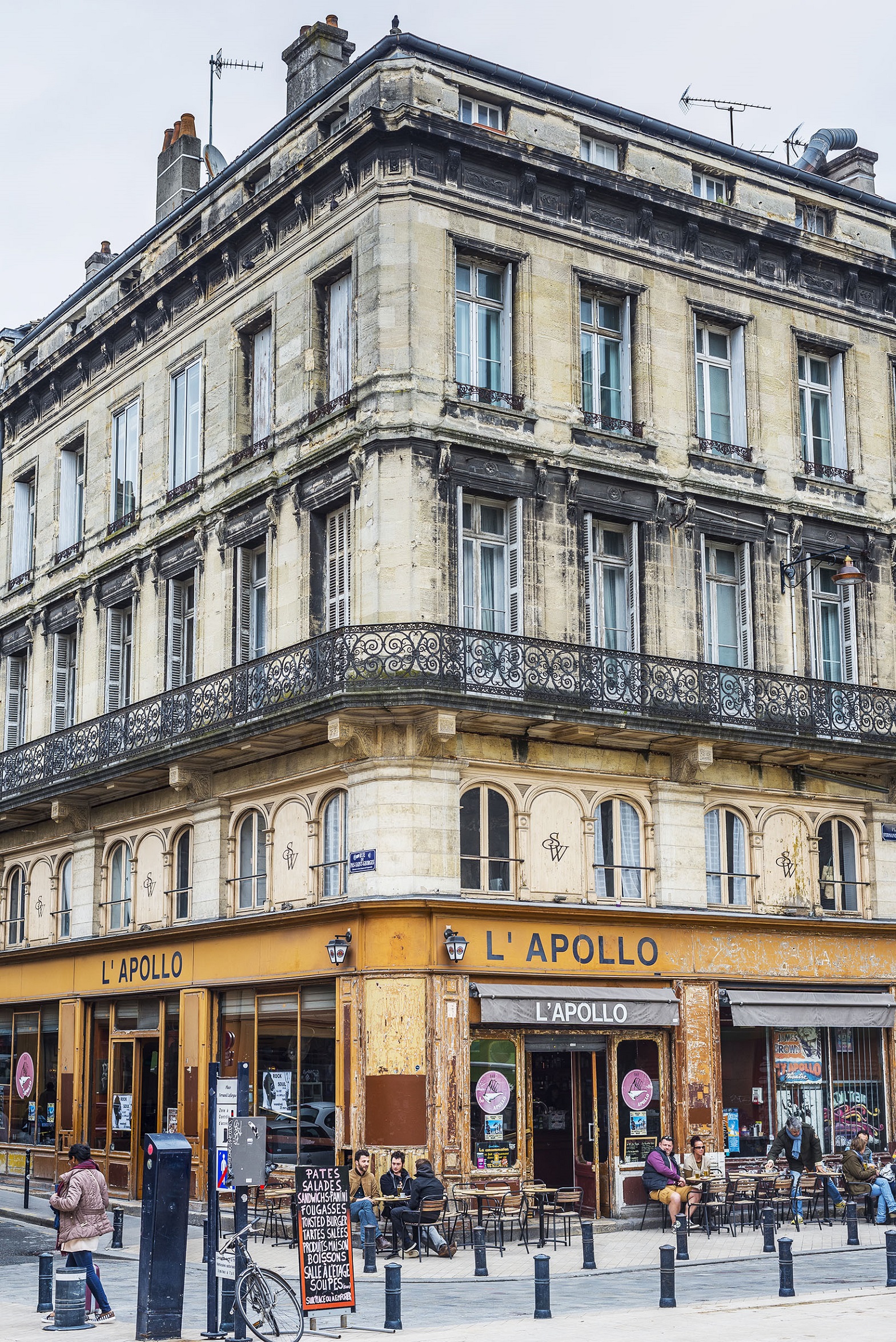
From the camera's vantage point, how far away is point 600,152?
27.4 m

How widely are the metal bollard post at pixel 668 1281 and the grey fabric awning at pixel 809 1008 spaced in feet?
31.1

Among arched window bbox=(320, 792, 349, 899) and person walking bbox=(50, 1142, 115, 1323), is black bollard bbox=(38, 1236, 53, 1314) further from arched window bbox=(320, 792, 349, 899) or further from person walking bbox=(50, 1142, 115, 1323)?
arched window bbox=(320, 792, 349, 899)

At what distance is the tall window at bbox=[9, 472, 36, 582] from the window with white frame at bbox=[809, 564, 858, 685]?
662 inches

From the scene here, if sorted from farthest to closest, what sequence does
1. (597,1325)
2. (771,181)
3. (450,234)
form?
(771,181) < (450,234) < (597,1325)

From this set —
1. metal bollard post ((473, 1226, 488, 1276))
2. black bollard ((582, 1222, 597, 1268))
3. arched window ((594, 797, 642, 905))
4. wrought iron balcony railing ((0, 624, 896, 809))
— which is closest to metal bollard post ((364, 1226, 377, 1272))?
metal bollard post ((473, 1226, 488, 1276))

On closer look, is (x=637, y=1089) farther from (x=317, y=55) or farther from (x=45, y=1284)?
(x=317, y=55)

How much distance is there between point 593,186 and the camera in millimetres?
26594

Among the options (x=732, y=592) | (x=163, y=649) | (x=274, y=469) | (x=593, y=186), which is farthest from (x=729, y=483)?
(x=163, y=649)

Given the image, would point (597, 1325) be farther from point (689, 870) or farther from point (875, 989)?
point (875, 989)

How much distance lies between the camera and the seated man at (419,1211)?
66.9 feet

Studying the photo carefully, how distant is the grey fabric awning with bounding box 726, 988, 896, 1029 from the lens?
2544 cm

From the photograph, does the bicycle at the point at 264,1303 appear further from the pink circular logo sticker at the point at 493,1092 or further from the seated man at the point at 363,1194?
the pink circular logo sticker at the point at 493,1092

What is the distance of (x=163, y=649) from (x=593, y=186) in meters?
10.7

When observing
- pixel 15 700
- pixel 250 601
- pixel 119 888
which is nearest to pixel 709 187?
pixel 250 601
